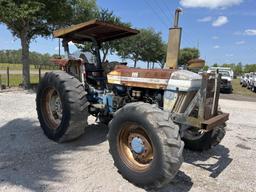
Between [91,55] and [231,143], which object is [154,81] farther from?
[231,143]

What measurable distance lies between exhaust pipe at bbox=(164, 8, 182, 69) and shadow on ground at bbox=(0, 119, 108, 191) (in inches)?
85.9

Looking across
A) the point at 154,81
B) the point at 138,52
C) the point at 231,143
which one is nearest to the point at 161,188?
the point at 154,81

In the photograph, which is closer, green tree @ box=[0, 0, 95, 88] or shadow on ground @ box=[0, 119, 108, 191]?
shadow on ground @ box=[0, 119, 108, 191]

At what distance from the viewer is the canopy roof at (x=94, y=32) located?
5.44 metres

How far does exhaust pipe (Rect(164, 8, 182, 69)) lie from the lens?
16.7 ft

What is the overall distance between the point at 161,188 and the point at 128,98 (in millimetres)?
1921

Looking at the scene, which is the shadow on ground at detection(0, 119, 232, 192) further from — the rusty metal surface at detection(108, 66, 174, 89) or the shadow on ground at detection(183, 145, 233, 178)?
the rusty metal surface at detection(108, 66, 174, 89)

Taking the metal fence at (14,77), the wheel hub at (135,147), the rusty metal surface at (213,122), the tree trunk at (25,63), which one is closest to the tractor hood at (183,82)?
the rusty metal surface at (213,122)

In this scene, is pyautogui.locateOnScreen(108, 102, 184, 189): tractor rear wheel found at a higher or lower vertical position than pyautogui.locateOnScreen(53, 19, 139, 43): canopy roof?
lower

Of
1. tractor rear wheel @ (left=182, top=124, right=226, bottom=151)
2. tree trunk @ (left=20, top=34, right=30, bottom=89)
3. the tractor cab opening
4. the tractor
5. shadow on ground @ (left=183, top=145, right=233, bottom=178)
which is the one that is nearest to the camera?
the tractor

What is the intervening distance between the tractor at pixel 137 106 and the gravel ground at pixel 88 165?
29 centimetres

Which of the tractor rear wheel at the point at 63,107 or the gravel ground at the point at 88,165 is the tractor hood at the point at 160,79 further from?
the gravel ground at the point at 88,165

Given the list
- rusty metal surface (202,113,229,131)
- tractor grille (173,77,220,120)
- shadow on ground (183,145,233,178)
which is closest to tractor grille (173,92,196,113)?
tractor grille (173,77,220,120)

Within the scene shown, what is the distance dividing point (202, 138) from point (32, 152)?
10.2 feet
